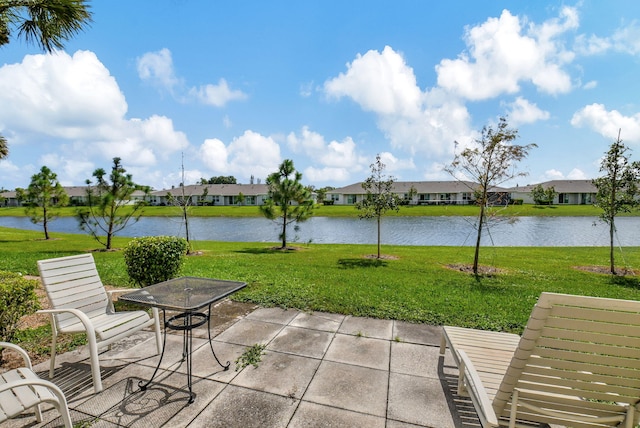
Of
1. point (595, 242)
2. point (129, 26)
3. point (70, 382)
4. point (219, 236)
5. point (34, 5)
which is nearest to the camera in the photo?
point (70, 382)

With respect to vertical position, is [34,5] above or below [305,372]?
above

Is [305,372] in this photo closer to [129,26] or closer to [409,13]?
[129,26]

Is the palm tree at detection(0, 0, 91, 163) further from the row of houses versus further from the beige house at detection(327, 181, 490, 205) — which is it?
the beige house at detection(327, 181, 490, 205)

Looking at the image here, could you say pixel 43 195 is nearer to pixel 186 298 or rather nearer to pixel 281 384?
pixel 186 298

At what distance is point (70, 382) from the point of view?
291 centimetres

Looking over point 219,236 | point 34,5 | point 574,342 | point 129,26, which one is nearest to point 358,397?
point 574,342

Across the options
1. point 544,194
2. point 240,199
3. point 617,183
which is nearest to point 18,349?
point 617,183

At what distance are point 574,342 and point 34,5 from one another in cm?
734

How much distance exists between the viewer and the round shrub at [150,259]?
5.33 meters

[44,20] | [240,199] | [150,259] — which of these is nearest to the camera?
[44,20]

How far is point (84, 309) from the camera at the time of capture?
345cm

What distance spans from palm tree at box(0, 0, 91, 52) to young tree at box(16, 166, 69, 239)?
15.7 m

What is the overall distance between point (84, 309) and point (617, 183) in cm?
1314

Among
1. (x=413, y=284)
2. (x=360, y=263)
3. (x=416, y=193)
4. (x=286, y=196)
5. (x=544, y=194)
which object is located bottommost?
(x=360, y=263)
